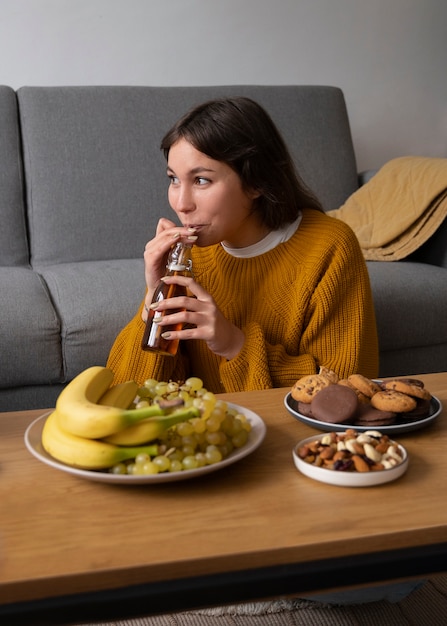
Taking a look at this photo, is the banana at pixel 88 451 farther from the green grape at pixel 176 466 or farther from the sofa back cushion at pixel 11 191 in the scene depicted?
the sofa back cushion at pixel 11 191

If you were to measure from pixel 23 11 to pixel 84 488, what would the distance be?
232 centimetres

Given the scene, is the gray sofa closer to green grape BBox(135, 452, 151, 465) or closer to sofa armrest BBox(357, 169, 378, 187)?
sofa armrest BBox(357, 169, 378, 187)

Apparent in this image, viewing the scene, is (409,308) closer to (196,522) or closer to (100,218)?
(100,218)

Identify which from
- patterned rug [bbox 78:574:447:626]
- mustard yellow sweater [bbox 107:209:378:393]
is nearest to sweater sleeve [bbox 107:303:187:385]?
mustard yellow sweater [bbox 107:209:378:393]

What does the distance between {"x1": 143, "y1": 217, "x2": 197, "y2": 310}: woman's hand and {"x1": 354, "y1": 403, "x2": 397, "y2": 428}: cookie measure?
50 cm

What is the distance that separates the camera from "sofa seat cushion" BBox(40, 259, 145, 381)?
1.94 m

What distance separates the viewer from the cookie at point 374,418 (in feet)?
3.43

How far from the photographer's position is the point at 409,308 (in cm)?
223

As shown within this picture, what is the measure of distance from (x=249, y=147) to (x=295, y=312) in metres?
0.33

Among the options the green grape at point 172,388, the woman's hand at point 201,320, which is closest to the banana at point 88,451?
the green grape at point 172,388

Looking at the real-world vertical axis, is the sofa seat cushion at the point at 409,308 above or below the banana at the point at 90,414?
below

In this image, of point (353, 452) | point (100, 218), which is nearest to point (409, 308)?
point (100, 218)

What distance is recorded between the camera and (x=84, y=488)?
919 millimetres

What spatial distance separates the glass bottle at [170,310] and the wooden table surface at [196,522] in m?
0.30
